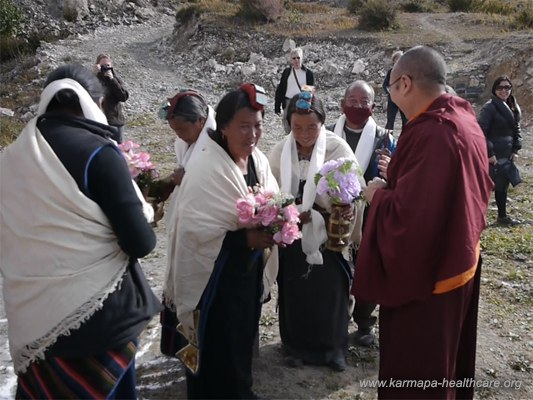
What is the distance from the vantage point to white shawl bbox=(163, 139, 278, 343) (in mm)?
3193

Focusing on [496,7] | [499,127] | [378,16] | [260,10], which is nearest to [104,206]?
[499,127]

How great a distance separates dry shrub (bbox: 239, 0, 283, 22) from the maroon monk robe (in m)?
22.2

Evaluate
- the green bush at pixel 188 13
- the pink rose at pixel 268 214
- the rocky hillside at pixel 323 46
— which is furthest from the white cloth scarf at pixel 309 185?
the green bush at pixel 188 13

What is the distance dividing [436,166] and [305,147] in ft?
4.74

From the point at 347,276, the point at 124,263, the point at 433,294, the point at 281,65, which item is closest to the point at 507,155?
the point at 347,276

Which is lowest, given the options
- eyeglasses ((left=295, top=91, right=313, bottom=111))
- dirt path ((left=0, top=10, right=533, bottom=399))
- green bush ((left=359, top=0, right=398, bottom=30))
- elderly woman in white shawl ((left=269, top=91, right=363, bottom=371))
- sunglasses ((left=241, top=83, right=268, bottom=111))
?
dirt path ((left=0, top=10, right=533, bottom=399))

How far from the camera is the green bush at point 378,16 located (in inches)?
848

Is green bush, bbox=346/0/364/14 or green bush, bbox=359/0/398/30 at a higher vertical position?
green bush, bbox=346/0/364/14

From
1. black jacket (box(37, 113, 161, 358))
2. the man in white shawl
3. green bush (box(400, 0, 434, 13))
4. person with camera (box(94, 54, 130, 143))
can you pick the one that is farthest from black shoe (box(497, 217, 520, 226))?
green bush (box(400, 0, 434, 13))

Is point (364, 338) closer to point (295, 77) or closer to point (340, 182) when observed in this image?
point (340, 182)

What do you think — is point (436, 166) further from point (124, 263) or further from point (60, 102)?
point (60, 102)

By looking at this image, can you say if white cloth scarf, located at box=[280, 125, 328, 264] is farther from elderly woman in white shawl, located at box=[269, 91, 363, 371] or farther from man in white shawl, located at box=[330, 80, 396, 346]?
man in white shawl, located at box=[330, 80, 396, 346]

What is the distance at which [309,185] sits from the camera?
12.4 feet

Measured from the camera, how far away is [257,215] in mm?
3152
